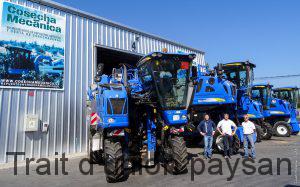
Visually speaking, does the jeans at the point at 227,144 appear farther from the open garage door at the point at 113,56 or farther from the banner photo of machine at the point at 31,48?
the banner photo of machine at the point at 31,48

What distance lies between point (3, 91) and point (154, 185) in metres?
6.93

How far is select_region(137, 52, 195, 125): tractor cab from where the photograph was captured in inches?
342

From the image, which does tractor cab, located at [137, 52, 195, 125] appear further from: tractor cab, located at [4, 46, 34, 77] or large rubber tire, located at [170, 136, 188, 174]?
tractor cab, located at [4, 46, 34, 77]

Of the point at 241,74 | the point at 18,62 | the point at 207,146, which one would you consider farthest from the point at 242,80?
the point at 18,62

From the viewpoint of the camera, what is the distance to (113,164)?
7.87 metres

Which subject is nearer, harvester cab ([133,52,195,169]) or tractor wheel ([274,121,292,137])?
harvester cab ([133,52,195,169])

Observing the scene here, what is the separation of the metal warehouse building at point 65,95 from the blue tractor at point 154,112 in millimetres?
3426

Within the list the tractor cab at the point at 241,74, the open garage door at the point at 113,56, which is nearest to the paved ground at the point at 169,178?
the tractor cab at the point at 241,74

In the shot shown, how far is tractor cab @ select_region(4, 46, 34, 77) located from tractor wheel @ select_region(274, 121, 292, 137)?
15764 mm

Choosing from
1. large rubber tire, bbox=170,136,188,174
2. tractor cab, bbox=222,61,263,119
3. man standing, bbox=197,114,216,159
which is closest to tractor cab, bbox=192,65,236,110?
tractor cab, bbox=222,61,263,119

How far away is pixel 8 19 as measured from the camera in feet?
36.1

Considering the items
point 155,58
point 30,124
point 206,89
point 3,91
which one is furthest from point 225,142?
point 3,91

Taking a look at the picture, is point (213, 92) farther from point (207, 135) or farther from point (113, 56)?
point (113, 56)

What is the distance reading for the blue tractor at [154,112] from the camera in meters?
8.55
